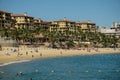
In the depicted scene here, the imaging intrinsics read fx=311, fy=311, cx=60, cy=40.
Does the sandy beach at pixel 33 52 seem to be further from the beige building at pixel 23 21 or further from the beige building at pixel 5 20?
the beige building at pixel 23 21

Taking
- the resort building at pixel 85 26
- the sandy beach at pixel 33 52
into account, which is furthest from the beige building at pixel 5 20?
the resort building at pixel 85 26

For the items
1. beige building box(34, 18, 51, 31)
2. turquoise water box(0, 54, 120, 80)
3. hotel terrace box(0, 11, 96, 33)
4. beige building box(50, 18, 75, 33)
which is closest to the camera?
turquoise water box(0, 54, 120, 80)

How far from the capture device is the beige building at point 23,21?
112287 mm

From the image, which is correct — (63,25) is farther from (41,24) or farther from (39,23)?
(39,23)

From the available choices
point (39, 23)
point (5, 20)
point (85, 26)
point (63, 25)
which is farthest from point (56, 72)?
point (85, 26)

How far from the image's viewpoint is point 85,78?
38562mm

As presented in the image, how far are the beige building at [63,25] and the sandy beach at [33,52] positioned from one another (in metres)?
23.3

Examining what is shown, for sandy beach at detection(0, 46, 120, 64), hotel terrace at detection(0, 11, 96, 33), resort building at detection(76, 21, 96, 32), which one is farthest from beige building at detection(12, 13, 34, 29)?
resort building at detection(76, 21, 96, 32)

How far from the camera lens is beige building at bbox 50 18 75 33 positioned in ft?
409

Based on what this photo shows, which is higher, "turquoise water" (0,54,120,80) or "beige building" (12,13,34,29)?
"beige building" (12,13,34,29)

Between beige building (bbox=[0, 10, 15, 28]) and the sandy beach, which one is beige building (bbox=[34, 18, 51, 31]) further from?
the sandy beach

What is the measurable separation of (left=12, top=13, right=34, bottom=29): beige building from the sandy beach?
25.5 metres

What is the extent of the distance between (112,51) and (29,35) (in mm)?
33986

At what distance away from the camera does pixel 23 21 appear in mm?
113500
